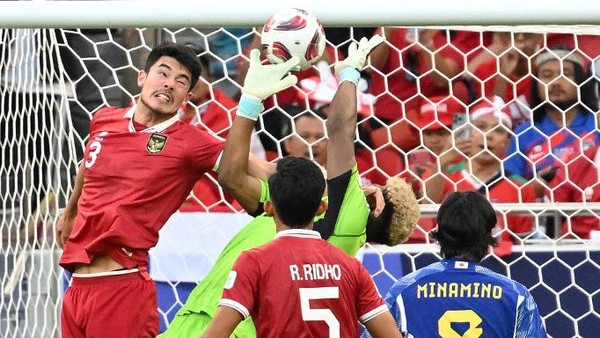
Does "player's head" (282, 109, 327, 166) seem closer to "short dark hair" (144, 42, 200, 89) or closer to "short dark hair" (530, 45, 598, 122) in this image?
"short dark hair" (530, 45, 598, 122)

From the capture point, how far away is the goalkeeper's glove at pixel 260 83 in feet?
13.5

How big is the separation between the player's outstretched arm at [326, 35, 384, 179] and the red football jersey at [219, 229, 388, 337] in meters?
0.57

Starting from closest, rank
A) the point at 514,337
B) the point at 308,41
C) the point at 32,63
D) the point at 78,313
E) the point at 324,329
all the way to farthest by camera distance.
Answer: the point at 324,329 → the point at 514,337 → the point at 308,41 → the point at 78,313 → the point at 32,63

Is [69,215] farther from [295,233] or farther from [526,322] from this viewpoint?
[526,322]

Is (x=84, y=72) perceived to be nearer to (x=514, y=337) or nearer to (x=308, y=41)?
(x=308, y=41)

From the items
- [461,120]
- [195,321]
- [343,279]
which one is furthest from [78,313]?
[461,120]

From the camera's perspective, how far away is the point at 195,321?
424cm

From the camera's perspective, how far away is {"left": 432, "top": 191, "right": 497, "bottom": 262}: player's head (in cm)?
398

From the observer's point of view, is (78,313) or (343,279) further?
(78,313)

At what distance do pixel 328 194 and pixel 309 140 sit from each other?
1801mm

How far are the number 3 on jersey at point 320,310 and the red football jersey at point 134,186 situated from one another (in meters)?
1.13

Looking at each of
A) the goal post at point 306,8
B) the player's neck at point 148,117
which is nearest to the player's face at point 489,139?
the goal post at point 306,8

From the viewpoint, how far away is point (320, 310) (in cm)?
350

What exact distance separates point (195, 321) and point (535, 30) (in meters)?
2.38
